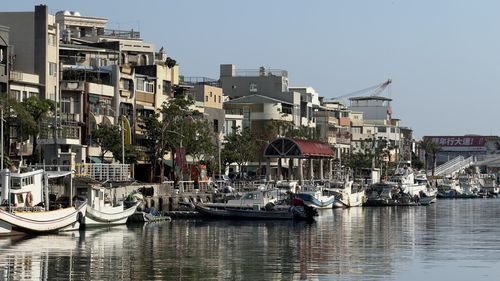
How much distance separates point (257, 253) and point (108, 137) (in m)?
52.1

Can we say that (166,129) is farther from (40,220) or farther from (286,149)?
(40,220)

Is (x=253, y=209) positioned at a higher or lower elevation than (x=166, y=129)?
lower

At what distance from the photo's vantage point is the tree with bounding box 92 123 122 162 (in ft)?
411

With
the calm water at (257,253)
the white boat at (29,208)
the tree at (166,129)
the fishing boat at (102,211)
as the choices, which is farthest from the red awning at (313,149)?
the white boat at (29,208)

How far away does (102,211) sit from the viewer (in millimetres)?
97438

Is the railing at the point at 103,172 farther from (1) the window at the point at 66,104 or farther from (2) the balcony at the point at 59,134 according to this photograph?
(1) the window at the point at 66,104

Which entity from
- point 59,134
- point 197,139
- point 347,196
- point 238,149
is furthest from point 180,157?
point 347,196

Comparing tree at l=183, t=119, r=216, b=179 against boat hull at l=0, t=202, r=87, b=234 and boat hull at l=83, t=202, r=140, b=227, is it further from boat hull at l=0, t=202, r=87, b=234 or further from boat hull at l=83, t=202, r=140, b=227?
boat hull at l=0, t=202, r=87, b=234

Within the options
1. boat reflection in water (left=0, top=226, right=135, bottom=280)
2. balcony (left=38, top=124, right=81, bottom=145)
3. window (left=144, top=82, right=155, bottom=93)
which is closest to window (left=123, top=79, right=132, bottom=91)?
window (left=144, top=82, right=155, bottom=93)

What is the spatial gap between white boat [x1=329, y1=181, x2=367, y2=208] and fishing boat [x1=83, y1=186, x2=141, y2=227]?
57.1 m

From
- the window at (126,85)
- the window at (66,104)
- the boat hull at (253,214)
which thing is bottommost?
the boat hull at (253,214)

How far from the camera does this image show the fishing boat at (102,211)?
9525cm

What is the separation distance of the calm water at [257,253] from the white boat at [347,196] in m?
43.7

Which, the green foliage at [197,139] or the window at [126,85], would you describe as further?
the window at [126,85]
